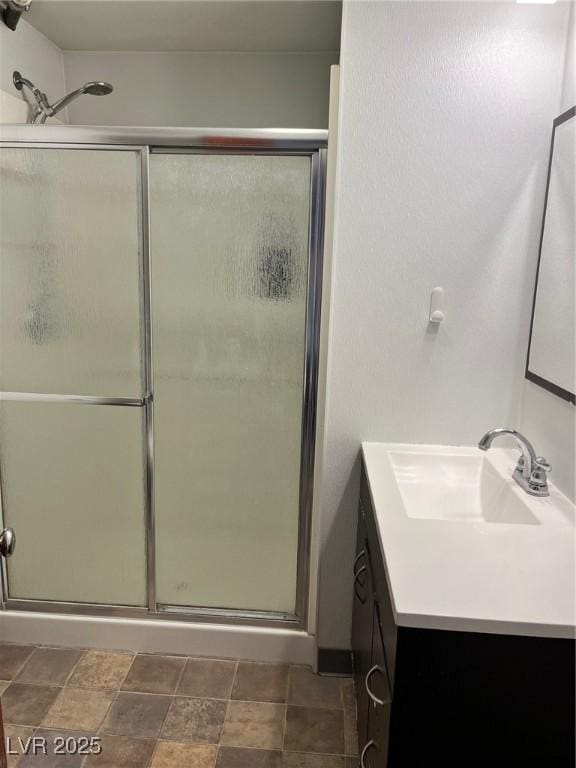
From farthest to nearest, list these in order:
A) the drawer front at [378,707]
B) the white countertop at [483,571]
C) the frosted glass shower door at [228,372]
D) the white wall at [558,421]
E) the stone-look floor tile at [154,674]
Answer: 1. the stone-look floor tile at [154,674]
2. the frosted glass shower door at [228,372]
3. the white wall at [558,421]
4. the drawer front at [378,707]
5. the white countertop at [483,571]

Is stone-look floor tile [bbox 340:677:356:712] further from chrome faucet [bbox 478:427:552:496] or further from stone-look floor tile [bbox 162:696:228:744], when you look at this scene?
chrome faucet [bbox 478:427:552:496]

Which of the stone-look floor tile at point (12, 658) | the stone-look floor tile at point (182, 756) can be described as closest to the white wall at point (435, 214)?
the stone-look floor tile at point (182, 756)

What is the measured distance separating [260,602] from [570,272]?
157 centimetres

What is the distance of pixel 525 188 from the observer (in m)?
1.69

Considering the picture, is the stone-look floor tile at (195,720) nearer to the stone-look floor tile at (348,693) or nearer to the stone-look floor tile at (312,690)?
the stone-look floor tile at (312,690)

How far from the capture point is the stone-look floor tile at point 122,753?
65.2 inches

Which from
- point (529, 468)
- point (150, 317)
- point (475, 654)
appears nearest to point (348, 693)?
point (529, 468)

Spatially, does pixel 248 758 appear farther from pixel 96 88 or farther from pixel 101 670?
pixel 96 88

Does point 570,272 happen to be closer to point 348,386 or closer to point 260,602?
point 348,386

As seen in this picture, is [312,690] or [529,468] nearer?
[529,468]

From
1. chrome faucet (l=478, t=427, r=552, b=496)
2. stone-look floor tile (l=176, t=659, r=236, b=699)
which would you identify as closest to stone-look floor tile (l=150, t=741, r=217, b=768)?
stone-look floor tile (l=176, t=659, r=236, b=699)

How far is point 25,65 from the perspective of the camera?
2.19 meters

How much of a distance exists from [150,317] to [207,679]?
131 cm

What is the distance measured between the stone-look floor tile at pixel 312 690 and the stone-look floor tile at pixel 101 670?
2.02 ft
